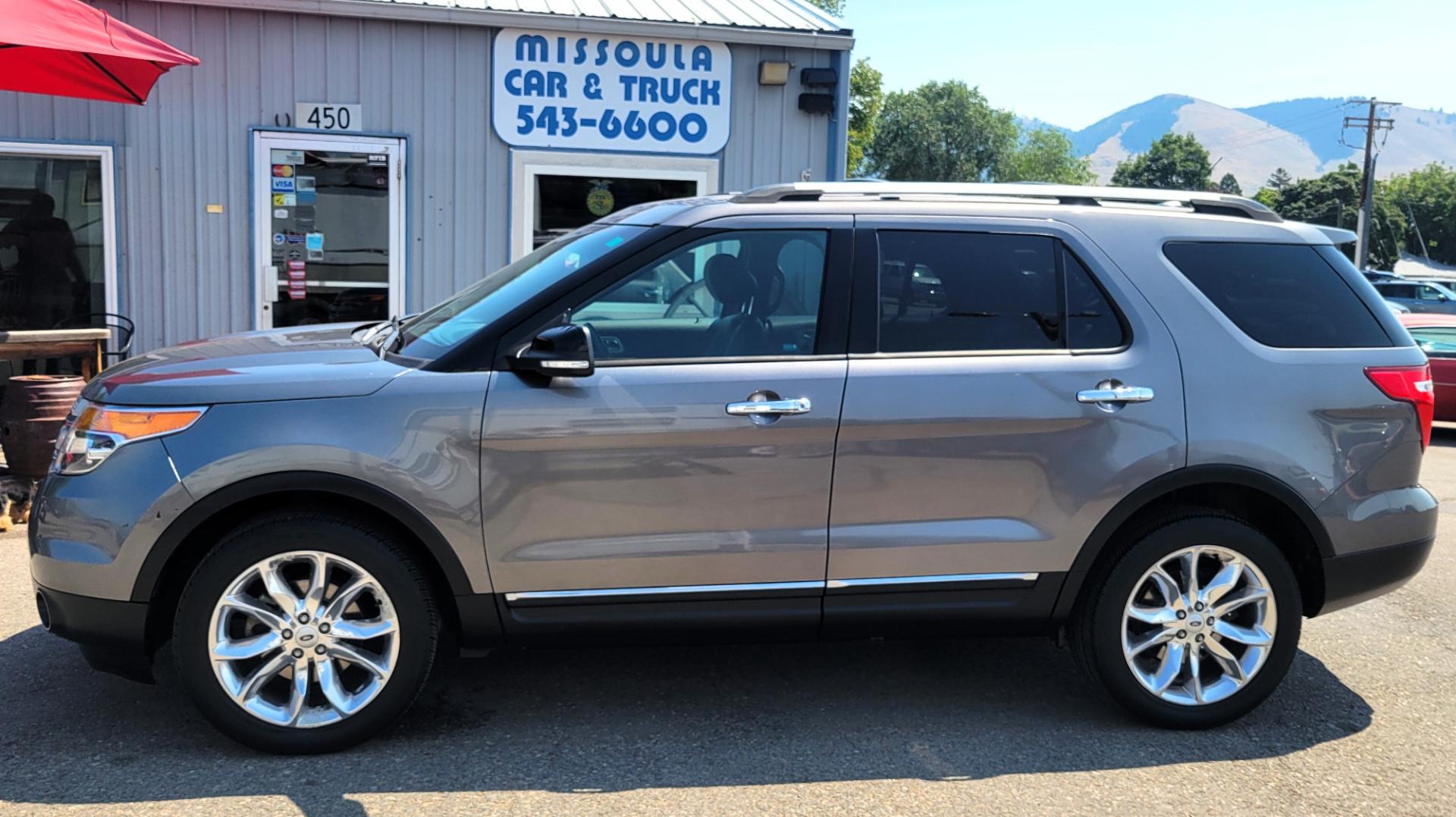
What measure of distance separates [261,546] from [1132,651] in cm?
284

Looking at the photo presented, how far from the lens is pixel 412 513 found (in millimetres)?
3742

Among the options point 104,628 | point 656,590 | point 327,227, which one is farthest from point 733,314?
point 327,227

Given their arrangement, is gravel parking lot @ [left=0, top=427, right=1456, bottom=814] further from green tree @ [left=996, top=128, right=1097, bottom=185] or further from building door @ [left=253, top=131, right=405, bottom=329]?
green tree @ [left=996, top=128, right=1097, bottom=185]

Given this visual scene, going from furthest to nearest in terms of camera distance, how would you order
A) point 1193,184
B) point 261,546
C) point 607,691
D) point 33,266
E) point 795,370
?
point 1193,184 < point 33,266 < point 607,691 < point 795,370 < point 261,546

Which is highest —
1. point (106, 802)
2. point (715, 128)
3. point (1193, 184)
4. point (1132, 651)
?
point (1193, 184)

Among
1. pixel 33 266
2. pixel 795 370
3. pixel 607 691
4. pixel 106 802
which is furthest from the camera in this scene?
pixel 33 266

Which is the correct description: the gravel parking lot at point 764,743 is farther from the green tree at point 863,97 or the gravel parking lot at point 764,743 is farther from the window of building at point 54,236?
the green tree at point 863,97

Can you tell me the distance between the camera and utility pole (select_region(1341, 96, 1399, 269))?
5191cm

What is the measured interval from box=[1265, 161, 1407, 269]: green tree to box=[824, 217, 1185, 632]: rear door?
95427mm

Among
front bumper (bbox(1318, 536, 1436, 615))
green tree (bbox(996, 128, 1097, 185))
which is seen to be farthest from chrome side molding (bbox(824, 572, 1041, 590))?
green tree (bbox(996, 128, 1097, 185))

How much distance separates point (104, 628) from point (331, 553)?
2.33 ft

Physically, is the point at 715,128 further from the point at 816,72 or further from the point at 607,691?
the point at 607,691

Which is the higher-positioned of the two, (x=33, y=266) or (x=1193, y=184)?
(x=1193, y=184)

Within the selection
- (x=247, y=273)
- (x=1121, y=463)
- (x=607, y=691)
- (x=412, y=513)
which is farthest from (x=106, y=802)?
(x=247, y=273)
